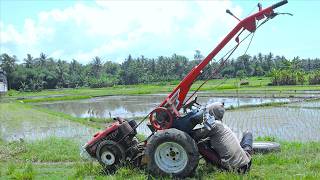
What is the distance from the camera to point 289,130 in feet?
49.9

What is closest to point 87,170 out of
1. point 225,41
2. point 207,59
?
point 207,59

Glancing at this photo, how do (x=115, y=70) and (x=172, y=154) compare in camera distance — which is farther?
(x=115, y=70)

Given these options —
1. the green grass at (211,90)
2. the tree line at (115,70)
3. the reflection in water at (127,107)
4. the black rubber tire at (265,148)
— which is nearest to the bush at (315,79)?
the green grass at (211,90)

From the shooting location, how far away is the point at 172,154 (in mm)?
6449

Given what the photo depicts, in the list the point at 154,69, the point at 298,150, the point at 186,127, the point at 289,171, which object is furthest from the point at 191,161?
the point at 154,69

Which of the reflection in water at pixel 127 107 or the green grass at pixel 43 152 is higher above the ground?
the green grass at pixel 43 152

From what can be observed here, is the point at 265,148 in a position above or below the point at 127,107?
above

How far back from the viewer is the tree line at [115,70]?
8331cm

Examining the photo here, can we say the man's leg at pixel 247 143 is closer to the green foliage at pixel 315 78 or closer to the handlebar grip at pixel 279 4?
the handlebar grip at pixel 279 4

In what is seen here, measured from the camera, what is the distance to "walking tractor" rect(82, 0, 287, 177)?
6273mm

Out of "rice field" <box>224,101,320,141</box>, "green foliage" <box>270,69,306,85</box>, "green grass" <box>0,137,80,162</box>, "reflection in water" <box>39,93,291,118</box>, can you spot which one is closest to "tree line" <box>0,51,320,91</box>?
"green foliage" <box>270,69,306,85</box>

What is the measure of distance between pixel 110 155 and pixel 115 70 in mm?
111204

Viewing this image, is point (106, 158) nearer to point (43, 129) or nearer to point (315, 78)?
point (43, 129)

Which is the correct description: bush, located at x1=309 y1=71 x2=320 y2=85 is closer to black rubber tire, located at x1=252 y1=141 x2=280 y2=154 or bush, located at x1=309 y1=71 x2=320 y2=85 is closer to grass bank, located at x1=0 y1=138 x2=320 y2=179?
grass bank, located at x1=0 y1=138 x2=320 y2=179
